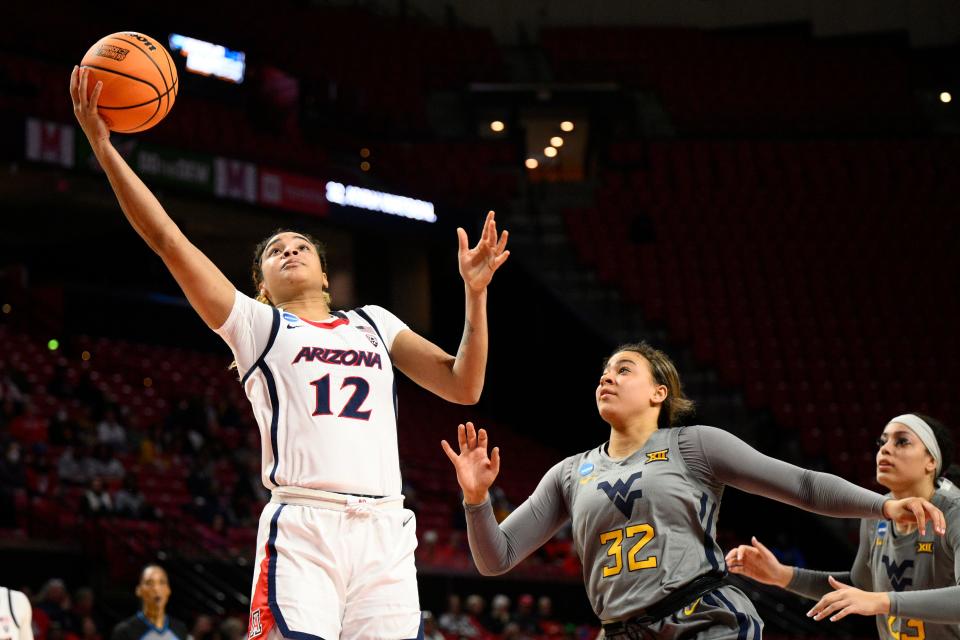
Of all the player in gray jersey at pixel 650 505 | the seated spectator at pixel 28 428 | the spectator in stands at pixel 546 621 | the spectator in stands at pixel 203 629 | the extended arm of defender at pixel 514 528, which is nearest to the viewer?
the player in gray jersey at pixel 650 505

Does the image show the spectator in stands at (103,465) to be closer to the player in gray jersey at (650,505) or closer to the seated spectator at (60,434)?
the seated spectator at (60,434)

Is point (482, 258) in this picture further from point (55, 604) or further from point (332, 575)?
point (55, 604)

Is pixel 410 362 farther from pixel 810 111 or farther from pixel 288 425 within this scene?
pixel 810 111

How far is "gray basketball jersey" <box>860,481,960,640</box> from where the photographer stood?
16.6ft

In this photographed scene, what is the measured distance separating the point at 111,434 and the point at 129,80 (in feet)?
37.9

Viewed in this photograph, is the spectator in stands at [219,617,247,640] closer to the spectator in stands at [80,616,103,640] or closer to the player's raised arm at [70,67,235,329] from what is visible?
the spectator in stands at [80,616,103,640]

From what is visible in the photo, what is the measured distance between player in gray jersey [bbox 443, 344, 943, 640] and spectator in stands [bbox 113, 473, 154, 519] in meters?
9.48

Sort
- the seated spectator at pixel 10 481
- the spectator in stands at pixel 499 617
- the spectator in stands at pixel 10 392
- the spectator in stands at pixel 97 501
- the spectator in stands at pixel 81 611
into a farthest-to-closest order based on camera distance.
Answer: the spectator in stands at pixel 10 392
the spectator in stands at pixel 499 617
the spectator in stands at pixel 97 501
the seated spectator at pixel 10 481
the spectator in stands at pixel 81 611

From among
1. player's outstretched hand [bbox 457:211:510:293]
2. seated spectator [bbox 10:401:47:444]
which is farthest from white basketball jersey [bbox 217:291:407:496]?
seated spectator [bbox 10:401:47:444]

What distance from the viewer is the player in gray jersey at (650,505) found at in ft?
13.4

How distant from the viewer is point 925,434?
5297mm

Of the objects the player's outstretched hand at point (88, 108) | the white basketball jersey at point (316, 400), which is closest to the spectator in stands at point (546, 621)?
the white basketball jersey at point (316, 400)

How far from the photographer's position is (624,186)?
2380 cm

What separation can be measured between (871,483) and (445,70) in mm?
12911
